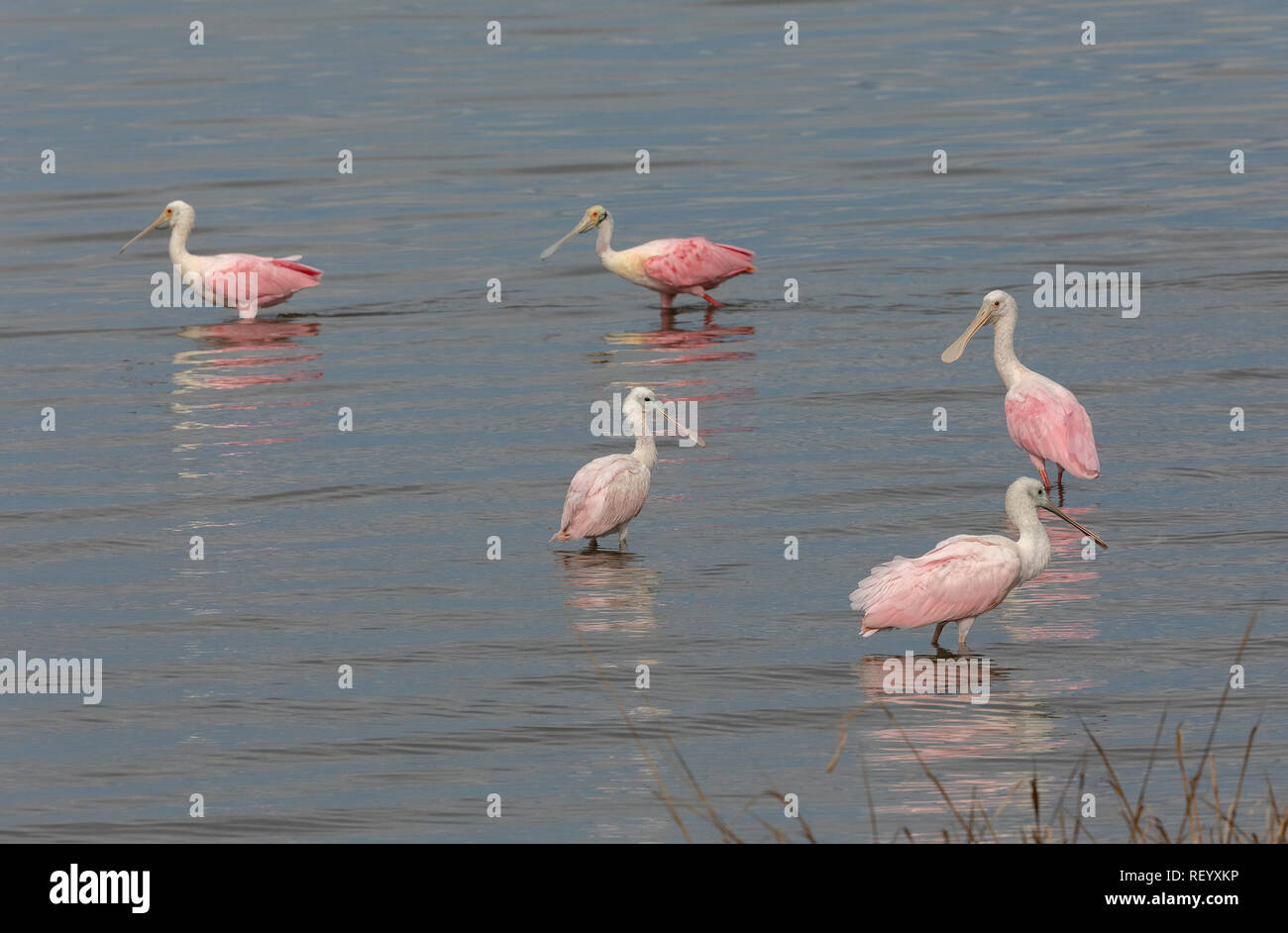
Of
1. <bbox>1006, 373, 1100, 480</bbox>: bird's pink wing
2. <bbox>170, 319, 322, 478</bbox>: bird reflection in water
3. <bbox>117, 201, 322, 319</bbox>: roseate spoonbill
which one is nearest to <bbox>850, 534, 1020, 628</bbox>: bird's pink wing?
<bbox>1006, 373, 1100, 480</bbox>: bird's pink wing

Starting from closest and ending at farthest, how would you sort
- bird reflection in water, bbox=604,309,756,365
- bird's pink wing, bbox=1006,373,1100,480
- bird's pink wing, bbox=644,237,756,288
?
bird's pink wing, bbox=1006,373,1100,480, bird reflection in water, bbox=604,309,756,365, bird's pink wing, bbox=644,237,756,288

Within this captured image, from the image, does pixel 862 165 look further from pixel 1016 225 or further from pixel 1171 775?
pixel 1171 775

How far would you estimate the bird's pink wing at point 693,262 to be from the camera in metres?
21.9

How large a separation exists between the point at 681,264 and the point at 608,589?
9483 mm

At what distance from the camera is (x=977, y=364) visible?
19094mm

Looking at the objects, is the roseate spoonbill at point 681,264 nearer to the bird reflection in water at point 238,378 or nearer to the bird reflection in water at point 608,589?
the bird reflection in water at point 238,378

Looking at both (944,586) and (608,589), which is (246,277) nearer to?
(608,589)

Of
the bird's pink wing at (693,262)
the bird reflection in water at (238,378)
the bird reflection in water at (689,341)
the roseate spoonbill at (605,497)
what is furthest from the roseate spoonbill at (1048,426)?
the bird's pink wing at (693,262)

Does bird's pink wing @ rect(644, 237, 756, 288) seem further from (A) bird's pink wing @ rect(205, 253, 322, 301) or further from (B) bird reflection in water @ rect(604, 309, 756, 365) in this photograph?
(A) bird's pink wing @ rect(205, 253, 322, 301)

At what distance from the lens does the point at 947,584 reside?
1117 cm

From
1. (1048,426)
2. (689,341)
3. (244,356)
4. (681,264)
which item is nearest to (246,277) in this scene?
(244,356)

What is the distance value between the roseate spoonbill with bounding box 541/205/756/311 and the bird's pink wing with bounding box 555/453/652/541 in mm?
8516

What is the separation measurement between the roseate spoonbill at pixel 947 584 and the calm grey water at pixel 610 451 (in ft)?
0.92

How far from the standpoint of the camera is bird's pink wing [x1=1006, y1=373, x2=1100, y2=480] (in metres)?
14.5
